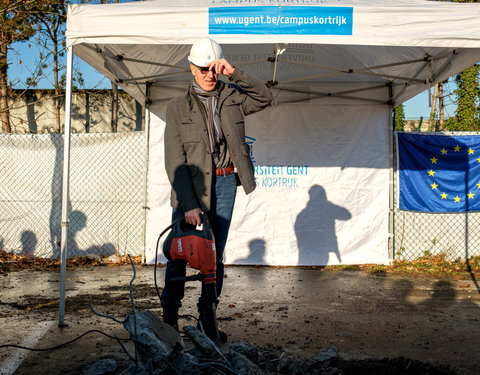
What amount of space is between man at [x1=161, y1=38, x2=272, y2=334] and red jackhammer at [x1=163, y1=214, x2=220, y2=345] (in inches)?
8.9

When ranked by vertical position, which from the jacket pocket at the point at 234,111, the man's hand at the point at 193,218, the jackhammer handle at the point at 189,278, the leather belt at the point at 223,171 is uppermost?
the jacket pocket at the point at 234,111

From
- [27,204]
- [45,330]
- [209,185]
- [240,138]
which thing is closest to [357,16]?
[240,138]

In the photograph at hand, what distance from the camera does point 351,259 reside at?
8578 mm

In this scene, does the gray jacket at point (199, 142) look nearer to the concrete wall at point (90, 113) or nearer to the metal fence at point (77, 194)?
the metal fence at point (77, 194)

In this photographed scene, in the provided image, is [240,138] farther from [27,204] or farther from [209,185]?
[27,204]

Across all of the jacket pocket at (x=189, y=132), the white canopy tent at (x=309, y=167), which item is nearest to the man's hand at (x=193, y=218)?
the jacket pocket at (x=189, y=132)

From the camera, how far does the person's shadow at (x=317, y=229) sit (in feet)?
28.0

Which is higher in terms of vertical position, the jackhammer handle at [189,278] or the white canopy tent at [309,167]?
the white canopy tent at [309,167]

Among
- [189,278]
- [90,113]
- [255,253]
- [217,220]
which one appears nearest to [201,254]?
[189,278]

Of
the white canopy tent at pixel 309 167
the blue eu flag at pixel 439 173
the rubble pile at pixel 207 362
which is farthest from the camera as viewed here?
the blue eu flag at pixel 439 173

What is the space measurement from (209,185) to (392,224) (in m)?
5.71

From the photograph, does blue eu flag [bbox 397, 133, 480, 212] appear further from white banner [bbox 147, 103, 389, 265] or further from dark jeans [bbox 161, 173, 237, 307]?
dark jeans [bbox 161, 173, 237, 307]

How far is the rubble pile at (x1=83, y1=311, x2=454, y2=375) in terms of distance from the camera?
2.71 metres

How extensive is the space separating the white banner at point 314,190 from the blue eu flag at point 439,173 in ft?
1.25
